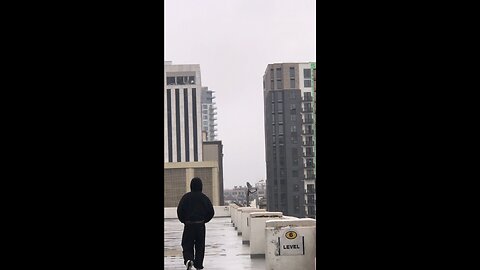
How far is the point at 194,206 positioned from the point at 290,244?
1.34 meters

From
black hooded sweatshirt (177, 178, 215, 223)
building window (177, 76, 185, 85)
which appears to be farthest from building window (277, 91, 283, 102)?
black hooded sweatshirt (177, 178, 215, 223)

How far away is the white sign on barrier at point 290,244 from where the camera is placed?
716 cm

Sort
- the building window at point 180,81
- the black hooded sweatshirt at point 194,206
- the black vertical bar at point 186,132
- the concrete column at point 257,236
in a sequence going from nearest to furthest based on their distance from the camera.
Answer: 1. the black hooded sweatshirt at point 194,206
2. the concrete column at point 257,236
3. the black vertical bar at point 186,132
4. the building window at point 180,81

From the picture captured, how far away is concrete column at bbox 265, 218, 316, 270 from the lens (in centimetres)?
714

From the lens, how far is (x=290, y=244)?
7191 mm

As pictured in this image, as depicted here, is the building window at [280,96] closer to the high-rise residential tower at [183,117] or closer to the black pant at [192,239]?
the high-rise residential tower at [183,117]

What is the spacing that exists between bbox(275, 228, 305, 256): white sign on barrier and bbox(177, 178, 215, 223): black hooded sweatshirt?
102cm

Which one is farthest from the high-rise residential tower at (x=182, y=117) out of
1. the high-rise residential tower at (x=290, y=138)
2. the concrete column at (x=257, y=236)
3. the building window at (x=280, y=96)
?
the concrete column at (x=257, y=236)

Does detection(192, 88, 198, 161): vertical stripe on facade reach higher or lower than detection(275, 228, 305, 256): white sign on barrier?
higher

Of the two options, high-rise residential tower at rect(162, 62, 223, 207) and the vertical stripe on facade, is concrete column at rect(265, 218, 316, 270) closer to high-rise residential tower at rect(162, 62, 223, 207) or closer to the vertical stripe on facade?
high-rise residential tower at rect(162, 62, 223, 207)

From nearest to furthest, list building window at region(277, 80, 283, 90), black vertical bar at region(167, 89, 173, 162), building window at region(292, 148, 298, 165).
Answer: building window at region(292, 148, 298, 165)
building window at region(277, 80, 283, 90)
black vertical bar at region(167, 89, 173, 162)
